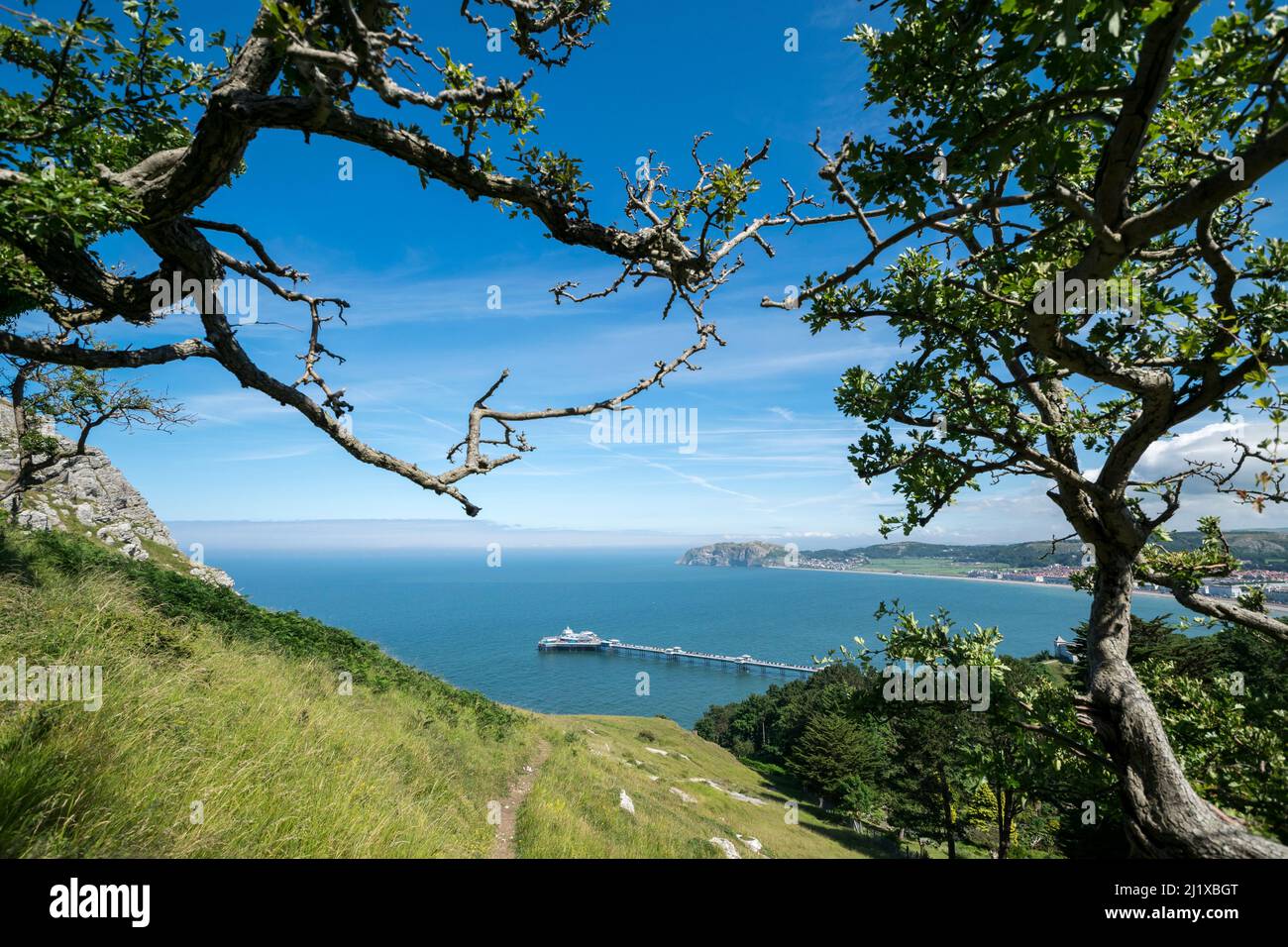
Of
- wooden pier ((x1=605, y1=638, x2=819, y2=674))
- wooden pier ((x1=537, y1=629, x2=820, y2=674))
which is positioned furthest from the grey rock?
wooden pier ((x1=605, y1=638, x2=819, y2=674))

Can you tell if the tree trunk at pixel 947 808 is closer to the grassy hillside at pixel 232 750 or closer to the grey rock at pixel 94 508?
the grassy hillside at pixel 232 750

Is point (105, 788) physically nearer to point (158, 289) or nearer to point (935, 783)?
point (158, 289)

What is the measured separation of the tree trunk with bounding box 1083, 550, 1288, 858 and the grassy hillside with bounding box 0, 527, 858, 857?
23.2 ft

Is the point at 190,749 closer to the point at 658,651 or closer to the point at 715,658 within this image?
the point at 715,658

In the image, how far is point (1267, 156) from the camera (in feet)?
10.00

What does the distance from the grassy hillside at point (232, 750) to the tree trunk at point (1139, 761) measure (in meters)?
7.07

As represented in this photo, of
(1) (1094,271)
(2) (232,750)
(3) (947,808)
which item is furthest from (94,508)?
(3) (947,808)

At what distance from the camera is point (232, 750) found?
474cm

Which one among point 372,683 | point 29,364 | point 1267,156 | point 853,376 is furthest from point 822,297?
point 29,364

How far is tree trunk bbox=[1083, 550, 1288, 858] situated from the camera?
4.01 m

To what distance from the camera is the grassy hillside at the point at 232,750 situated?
3387mm

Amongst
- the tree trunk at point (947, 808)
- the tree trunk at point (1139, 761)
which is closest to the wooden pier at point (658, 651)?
the tree trunk at point (947, 808)

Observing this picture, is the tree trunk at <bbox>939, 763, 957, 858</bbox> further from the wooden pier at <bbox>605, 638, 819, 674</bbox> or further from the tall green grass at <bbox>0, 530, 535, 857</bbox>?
the wooden pier at <bbox>605, 638, 819, 674</bbox>

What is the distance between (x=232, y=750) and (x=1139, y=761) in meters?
8.92
